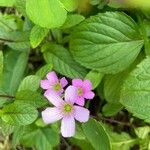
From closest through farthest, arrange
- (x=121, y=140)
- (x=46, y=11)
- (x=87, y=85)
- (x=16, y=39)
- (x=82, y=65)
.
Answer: (x=46, y=11)
(x=87, y=85)
(x=82, y=65)
(x=16, y=39)
(x=121, y=140)

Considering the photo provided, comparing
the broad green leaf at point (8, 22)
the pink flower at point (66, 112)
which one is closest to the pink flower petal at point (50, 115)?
the pink flower at point (66, 112)

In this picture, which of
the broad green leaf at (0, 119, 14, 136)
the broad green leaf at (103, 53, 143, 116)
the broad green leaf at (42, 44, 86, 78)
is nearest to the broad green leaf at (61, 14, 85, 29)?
the broad green leaf at (42, 44, 86, 78)

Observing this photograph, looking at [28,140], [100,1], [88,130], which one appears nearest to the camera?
[88,130]

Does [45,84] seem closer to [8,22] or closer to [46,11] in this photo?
[46,11]

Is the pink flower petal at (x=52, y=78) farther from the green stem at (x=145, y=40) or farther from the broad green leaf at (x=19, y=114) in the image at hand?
the green stem at (x=145, y=40)

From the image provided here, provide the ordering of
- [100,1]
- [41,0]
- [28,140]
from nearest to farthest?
[41,0], [100,1], [28,140]

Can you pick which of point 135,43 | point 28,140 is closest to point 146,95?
point 135,43

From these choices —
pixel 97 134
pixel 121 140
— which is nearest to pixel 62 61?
pixel 97 134

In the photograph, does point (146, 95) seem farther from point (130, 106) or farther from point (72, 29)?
point (72, 29)
